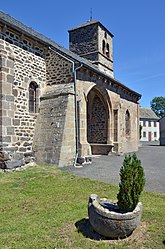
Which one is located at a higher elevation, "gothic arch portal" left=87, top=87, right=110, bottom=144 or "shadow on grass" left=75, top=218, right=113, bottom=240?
"gothic arch portal" left=87, top=87, right=110, bottom=144

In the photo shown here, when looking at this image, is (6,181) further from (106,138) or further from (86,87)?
(106,138)

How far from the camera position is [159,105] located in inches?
3376

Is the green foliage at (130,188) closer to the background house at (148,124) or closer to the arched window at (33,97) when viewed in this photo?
the arched window at (33,97)

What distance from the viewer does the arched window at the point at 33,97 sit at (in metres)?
11.6

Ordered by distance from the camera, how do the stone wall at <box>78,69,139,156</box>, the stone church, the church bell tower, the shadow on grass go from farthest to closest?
the church bell tower, the stone wall at <box>78,69,139,156</box>, the stone church, the shadow on grass

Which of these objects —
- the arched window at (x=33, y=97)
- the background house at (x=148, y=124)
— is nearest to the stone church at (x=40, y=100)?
the arched window at (x=33, y=97)

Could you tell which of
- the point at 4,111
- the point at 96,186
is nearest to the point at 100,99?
the point at 4,111

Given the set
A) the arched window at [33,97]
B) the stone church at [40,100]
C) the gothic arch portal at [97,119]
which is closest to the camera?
the stone church at [40,100]

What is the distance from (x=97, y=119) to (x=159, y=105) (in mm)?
74182

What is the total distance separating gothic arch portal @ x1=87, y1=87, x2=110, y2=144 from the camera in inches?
683

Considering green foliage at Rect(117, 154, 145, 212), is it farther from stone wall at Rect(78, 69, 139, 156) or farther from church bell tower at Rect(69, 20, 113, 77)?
church bell tower at Rect(69, 20, 113, 77)

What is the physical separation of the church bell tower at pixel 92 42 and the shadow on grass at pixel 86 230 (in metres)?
19.3

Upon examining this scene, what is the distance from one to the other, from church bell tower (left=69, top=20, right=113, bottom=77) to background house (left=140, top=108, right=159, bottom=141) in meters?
35.0

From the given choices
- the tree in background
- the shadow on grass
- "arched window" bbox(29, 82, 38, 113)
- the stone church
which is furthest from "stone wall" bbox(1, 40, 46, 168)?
the tree in background
